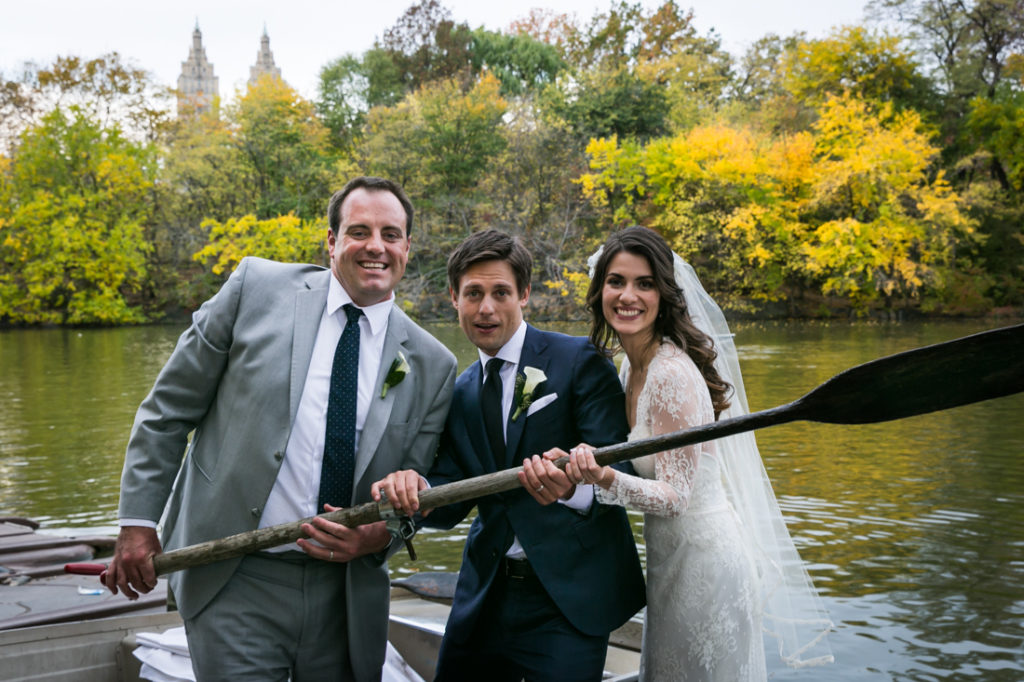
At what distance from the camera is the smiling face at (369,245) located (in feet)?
7.72

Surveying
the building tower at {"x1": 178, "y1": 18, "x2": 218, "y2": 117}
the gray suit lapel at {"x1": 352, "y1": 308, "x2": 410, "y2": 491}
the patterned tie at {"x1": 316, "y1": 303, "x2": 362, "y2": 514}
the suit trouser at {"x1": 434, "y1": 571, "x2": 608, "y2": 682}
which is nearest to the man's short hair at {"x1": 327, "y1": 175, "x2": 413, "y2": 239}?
the gray suit lapel at {"x1": 352, "y1": 308, "x2": 410, "y2": 491}

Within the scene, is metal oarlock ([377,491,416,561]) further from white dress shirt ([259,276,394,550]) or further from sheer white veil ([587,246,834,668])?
sheer white veil ([587,246,834,668])

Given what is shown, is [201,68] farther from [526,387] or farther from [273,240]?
[526,387]

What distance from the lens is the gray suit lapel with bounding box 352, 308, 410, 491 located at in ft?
7.54

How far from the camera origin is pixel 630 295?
2.55 m

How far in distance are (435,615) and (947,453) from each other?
26.9 feet

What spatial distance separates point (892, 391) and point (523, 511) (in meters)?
0.95

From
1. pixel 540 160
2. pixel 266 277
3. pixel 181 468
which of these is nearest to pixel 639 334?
pixel 266 277

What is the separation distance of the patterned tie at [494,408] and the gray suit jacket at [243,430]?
0.17m

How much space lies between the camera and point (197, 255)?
2902 cm

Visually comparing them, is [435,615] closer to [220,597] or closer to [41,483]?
[220,597]

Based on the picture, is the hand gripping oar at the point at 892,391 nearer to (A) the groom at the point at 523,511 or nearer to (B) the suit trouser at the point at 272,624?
(B) the suit trouser at the point at 272,624

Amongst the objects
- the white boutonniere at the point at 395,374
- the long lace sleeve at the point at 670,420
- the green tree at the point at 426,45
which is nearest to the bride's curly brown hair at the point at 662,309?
the long lace sleeve at the point at 670,420

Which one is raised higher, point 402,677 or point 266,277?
point 266,277
